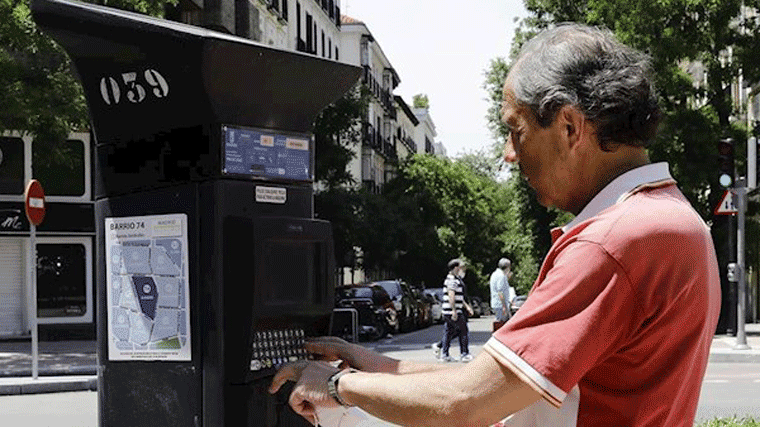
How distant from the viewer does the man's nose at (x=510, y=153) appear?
2.40 meters

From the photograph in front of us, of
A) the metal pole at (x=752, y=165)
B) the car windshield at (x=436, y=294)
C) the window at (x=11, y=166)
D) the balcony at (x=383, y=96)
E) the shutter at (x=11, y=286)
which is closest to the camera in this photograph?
the metal pole at (x=752, y=165)

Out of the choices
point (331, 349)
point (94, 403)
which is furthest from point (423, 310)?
point (331, 349)

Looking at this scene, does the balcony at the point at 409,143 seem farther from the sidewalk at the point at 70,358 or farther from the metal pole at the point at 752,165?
the metal pole at the point at 752,165

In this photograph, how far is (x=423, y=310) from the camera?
119 ft

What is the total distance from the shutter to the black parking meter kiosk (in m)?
25.6

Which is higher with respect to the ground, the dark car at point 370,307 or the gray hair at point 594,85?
the gray hair at point 594,85

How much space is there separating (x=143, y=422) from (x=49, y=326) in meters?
25.7

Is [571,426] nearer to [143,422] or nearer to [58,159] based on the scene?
[143,422]

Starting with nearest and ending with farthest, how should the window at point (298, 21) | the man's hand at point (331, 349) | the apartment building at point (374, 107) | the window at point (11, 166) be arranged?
the man's hand at point (331, 349)
the window at point (11, 166)
the window at point (298, 21)
the apartment building at point (374, 107)

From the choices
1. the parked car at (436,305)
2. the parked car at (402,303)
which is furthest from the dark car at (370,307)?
the parked car at (436,305)

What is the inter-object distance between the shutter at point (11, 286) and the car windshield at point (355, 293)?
7.97 meters

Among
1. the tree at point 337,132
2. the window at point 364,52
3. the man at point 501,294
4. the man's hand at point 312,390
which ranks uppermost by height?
the window at point 364,52

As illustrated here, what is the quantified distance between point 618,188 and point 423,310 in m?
34.3

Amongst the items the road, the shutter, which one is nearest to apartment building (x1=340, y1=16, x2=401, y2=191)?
the shutter
